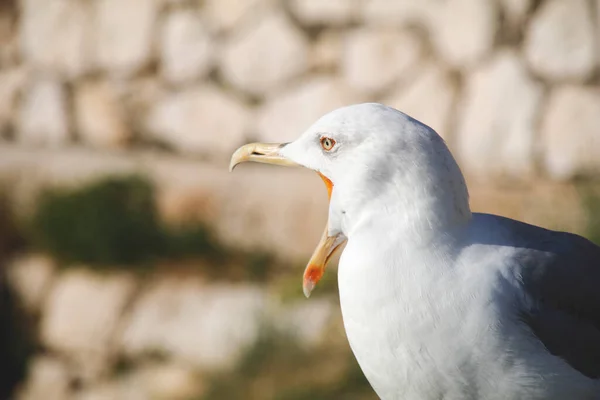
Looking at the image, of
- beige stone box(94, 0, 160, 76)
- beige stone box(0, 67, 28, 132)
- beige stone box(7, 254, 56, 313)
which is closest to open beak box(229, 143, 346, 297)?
beige stone box(7, 254, 56, 313)

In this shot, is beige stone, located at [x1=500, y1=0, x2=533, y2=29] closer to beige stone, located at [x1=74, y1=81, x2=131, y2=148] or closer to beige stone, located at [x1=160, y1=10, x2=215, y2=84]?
beige stone, located at [x1=160, y1=10, x2=215, y2=84]

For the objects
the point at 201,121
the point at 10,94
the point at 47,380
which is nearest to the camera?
the point at 47,380

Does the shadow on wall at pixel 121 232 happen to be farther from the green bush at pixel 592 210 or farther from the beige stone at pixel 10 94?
the green bush at pixel 592 210

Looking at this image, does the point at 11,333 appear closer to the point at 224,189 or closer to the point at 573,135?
the point at 224,189

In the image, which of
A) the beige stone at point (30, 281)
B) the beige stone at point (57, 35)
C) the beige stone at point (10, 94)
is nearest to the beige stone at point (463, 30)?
the beige stone at point (57, 35)

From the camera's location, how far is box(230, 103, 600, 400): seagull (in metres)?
0.92

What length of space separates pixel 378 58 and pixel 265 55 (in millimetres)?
424

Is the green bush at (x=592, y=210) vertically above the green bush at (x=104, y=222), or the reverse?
the green bush at (x=592, y=210)

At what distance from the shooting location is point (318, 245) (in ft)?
3.41

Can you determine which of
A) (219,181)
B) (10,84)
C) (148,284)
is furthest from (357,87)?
(10,84)

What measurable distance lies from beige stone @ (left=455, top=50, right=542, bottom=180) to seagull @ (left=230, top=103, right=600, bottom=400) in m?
1.56

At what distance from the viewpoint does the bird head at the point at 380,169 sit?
946mm

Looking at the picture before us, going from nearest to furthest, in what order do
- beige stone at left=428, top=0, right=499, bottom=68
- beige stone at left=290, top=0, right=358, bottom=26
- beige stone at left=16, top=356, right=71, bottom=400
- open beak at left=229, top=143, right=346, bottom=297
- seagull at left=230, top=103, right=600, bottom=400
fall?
seagull at left=230, top=103, right=600, bottom=400
open beak at left=229, top=143, right=346, bottom=297
beige stone at left=428, top=0, right=499, bottom=68
beige stone at left=290, top=0, right=358, bottom=26
beige stone at left=16, top=356, right=71, bottom=400

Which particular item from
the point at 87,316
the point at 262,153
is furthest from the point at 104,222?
the point at 262,153
